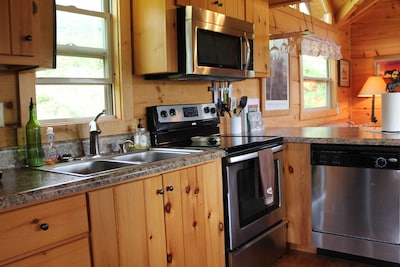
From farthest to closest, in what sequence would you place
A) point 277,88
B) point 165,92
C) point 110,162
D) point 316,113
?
1. point 316,113
2. point 277,88
3. point 165,92
4. point 110,162

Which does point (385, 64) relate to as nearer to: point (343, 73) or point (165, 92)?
point (343, 73)

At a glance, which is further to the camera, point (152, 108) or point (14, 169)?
point (152, 108)

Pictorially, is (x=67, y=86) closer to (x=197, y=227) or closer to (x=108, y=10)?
(x=108, y=10)

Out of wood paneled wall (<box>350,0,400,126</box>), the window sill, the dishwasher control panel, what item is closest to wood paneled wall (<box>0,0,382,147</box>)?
the window sill

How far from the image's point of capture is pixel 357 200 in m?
2.64

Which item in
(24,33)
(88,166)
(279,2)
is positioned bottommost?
(88,166)

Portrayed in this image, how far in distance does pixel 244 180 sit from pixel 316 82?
350 centimetres

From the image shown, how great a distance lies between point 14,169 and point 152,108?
99cm

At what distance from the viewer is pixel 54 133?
2053 mm

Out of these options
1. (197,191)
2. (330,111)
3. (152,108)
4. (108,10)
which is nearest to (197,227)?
(197,191)

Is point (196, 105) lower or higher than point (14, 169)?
higher

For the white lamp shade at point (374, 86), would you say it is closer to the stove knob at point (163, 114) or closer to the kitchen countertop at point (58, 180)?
the stove knob at point (163, 114)

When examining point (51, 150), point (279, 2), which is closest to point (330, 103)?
point (279, 2)

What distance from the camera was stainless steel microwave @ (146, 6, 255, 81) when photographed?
2434mm
